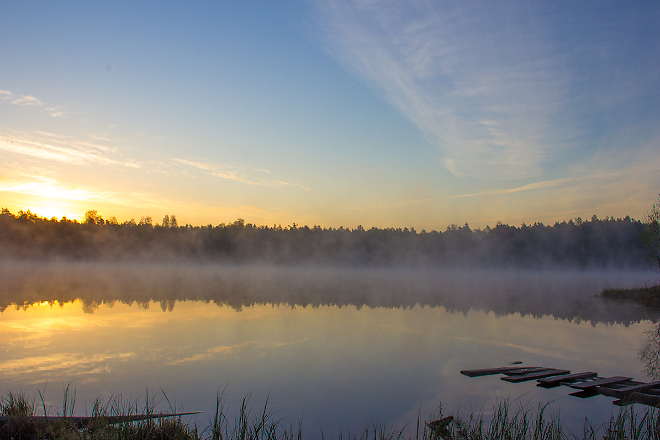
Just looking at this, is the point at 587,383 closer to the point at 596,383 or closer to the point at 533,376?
the point at 596,383

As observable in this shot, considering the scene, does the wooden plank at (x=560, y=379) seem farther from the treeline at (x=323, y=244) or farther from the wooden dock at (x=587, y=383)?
the treeline at (x=323, y=244)

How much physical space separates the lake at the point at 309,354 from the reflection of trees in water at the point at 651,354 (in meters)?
0.23

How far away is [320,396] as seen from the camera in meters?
7.30

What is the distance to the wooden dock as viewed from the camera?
717 centimetres

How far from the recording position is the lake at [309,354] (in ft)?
23.1

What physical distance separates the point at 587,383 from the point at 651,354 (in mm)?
5395

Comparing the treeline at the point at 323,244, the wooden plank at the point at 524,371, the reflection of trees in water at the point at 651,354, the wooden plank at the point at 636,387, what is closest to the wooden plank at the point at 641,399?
the wooden plank at the point at 636,387

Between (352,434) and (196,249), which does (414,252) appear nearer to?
(196,249)

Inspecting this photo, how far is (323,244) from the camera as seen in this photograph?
10400cm

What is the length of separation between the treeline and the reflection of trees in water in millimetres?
82145

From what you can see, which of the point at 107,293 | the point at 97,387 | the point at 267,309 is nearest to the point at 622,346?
the point at 267,309

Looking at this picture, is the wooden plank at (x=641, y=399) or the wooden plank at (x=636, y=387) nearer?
the wooden plank at (x=641, y=399)

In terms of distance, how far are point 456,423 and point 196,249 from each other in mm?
93791

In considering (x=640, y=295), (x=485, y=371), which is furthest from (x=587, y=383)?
(x=640, y=295)
